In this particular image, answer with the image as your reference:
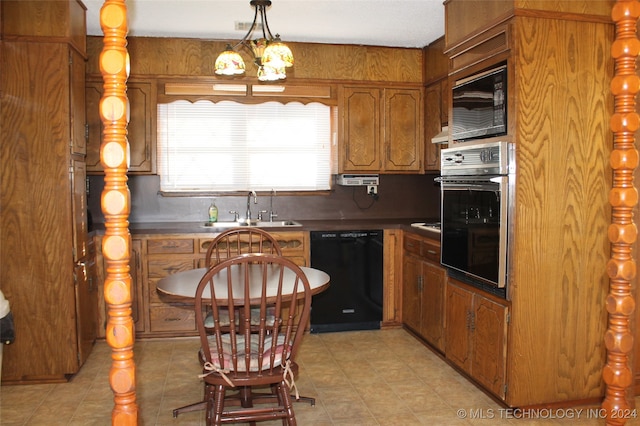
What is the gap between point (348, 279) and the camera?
456 cm

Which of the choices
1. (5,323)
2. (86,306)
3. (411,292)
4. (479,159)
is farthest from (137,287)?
(479,159)

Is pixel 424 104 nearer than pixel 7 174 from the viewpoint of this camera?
No

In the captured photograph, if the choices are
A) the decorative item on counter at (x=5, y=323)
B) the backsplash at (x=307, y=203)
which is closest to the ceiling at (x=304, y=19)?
the backsplash at (x=307, y=203)

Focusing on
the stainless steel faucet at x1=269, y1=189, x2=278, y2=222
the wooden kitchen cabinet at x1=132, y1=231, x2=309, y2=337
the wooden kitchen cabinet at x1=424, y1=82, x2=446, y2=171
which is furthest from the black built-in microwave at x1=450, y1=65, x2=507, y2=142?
the wooden kitchen cabinet at x1=132, y1=231, x2=309, y2=337

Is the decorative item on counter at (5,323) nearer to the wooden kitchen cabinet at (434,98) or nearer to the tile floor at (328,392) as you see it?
the tile floor at (328,392)

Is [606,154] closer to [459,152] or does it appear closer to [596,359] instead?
[459,152]

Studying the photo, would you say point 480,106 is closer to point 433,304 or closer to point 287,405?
point 433,304

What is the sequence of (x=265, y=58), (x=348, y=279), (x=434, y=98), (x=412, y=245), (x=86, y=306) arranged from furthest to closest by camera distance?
1. (x=434, y=98)
2. (x=348, y=279)
3. (x=412, y=245)
4. (x=86, y=306)
5. (x=265, y=58)

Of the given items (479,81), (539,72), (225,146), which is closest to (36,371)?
(225,146)

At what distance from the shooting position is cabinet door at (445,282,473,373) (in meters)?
3.40

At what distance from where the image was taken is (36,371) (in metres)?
3.44

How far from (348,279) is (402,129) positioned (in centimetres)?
144

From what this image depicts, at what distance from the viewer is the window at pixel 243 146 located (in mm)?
4895

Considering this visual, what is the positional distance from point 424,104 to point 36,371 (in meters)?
3.66
